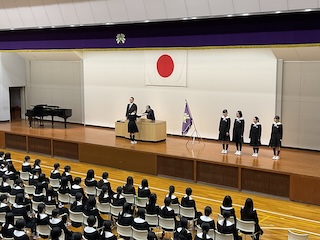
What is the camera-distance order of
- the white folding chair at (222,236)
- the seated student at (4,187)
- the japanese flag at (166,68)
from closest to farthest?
the white folding chair at (222,236)
the seated student at (4,187)
the japanese flag at (166,68)

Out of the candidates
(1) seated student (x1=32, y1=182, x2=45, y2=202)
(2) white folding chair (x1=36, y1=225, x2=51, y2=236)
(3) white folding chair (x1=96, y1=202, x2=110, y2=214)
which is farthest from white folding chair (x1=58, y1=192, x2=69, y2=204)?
(2) white folding chair (x1=36, y1=225, x2=51, y2=236)

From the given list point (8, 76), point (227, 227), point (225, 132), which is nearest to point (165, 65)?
point (225, 132)

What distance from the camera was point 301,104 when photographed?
16.9 m

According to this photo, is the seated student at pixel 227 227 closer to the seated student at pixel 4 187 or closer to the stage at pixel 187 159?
the stage at pixel 187 159

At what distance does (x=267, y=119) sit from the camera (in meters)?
17.5

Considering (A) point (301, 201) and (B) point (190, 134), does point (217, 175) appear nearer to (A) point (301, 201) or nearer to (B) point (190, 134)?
(A) point (301, 201)

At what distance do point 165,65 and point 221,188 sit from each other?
7.21 metres

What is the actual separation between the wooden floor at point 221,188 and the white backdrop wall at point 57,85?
3.21 meters

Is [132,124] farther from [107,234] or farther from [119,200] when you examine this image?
[107,234]

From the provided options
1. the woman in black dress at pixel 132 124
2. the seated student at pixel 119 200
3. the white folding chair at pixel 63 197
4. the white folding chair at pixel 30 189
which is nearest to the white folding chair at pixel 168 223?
the seated student at pixel 119 200

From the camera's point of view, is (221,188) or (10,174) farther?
(221,188)

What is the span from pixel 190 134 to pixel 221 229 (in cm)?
1087

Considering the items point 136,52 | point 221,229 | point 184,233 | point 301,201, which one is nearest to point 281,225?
point 301,201

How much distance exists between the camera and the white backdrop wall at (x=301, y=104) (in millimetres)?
16594
